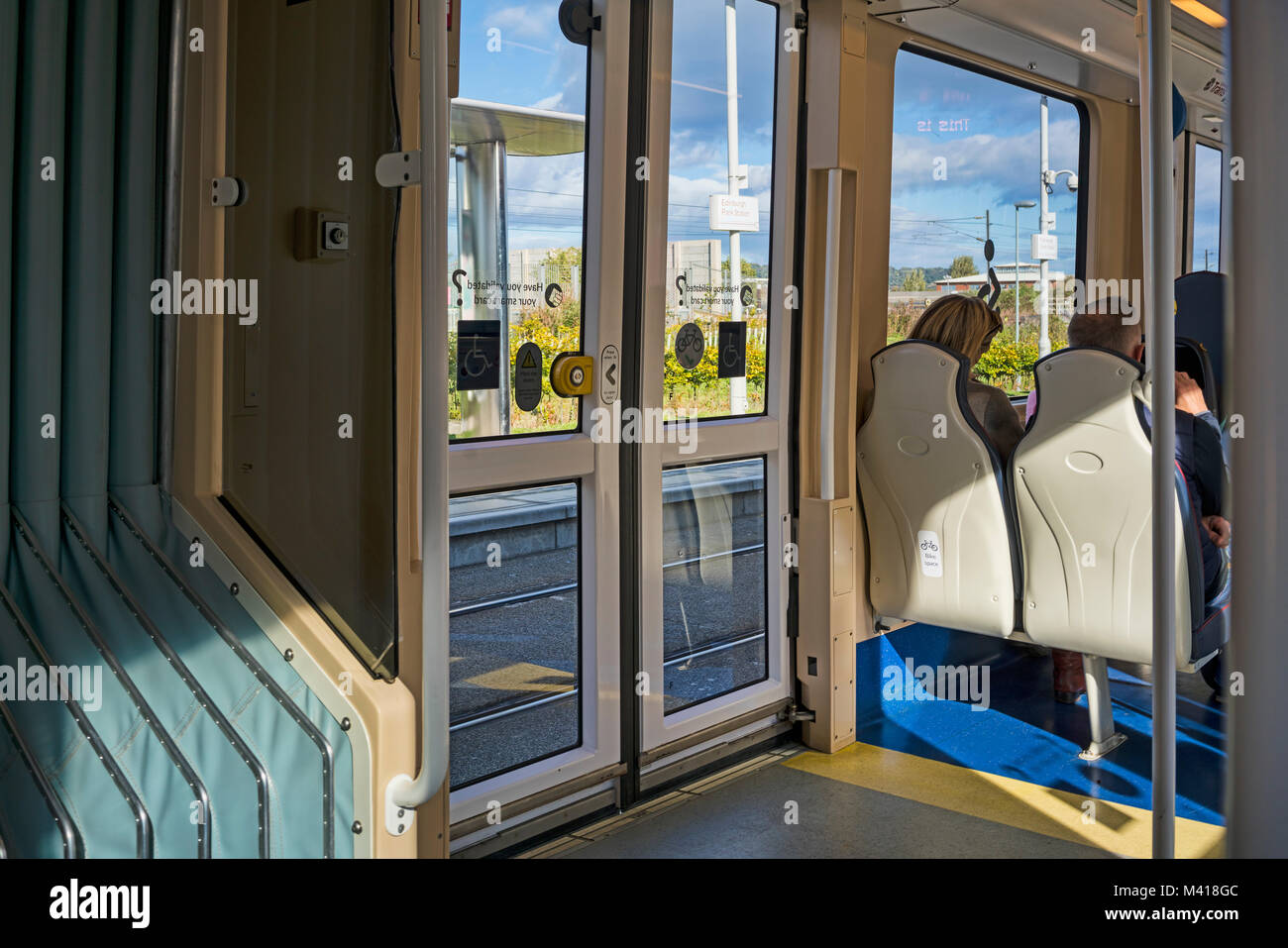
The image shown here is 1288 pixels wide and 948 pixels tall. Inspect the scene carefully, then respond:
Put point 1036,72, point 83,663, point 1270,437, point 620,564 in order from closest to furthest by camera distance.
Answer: point 1270,437
point 83,663
point 620,564
point 1036,72

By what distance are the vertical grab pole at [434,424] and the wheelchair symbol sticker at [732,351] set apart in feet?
8.06

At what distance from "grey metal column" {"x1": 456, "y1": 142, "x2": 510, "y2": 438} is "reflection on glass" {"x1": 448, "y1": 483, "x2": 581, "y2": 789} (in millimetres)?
237

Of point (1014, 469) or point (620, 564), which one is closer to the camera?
point (620, 564)

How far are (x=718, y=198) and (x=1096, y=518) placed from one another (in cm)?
171

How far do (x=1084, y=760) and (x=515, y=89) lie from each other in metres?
2.99

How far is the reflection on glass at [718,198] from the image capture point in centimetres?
389

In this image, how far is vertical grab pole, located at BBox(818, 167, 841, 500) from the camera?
164 inches

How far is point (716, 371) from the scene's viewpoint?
410cm

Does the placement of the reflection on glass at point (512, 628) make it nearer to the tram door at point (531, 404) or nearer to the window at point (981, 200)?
the tram door at point (531, 404)

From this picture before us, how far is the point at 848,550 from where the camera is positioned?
4332mm

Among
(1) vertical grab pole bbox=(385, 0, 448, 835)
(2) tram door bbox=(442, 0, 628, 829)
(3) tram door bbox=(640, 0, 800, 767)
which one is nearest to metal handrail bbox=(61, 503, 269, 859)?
(1) vertical grab pole bbox=(385, 0, 448, 835)

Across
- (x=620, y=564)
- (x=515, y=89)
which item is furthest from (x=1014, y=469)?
(x=515, y=89)

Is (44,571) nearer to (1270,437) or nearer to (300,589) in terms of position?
(300,589)

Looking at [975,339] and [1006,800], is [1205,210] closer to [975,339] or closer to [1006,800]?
[975,339]
